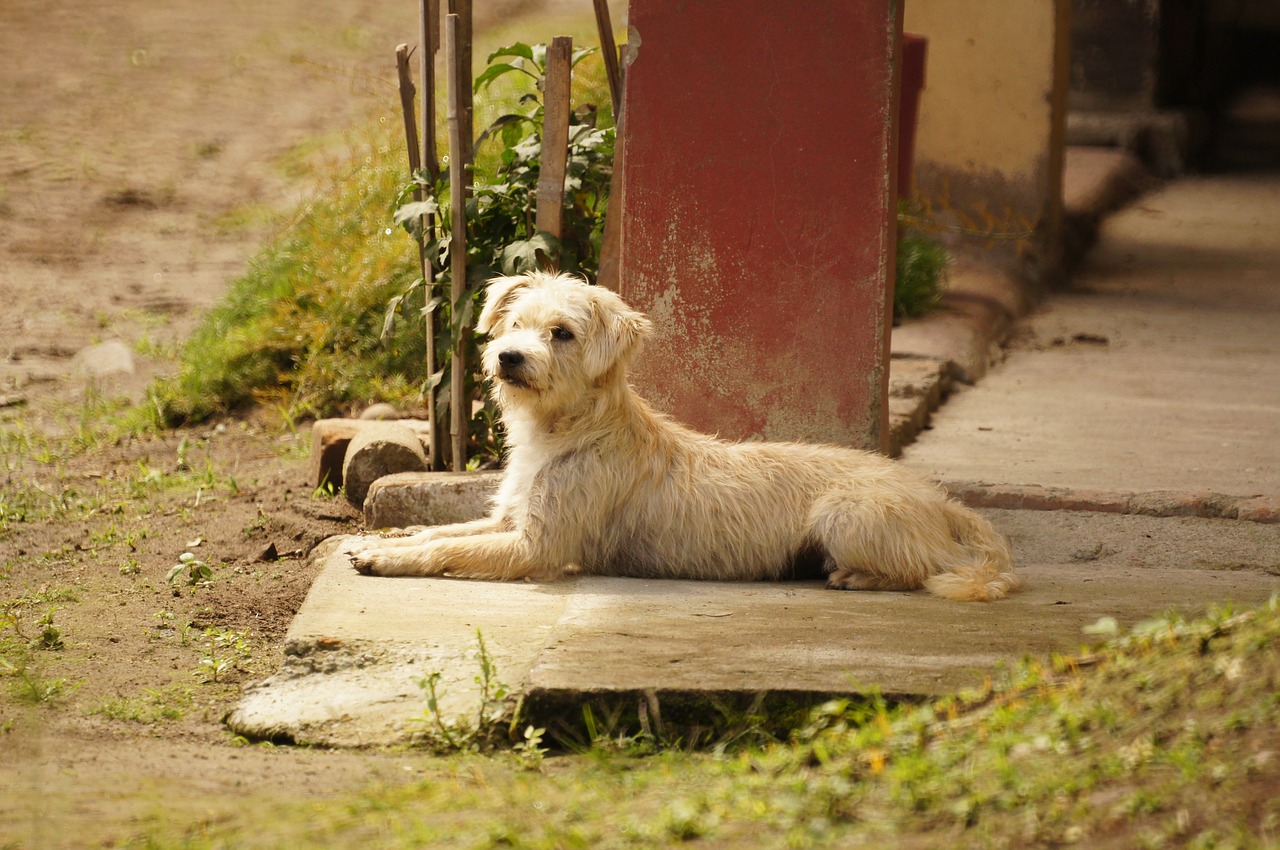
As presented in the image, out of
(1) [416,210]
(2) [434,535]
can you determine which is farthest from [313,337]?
(2) [434,535]

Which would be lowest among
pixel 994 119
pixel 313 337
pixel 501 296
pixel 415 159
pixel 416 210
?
pixel 313 337

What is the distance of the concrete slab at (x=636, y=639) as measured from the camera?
3801mm

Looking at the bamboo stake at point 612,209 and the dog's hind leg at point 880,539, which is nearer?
the dog's hind leg at point 880,539

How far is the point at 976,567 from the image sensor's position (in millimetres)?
4836

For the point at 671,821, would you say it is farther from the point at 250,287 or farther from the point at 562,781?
the point at 250,287

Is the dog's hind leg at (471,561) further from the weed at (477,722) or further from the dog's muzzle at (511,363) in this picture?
the weed at (477,722)

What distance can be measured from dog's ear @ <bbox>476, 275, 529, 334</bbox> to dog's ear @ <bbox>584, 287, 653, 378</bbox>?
34cm

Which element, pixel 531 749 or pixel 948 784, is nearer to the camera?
pixel 948 784

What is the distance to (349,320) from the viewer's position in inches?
342

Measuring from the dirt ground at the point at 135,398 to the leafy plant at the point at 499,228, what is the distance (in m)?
0.92

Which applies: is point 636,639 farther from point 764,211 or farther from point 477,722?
point 764,211

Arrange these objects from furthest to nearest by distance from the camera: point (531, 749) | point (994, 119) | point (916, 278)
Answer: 1. point (994, 119)
2. point (916, 278)
3. point (531, 749)

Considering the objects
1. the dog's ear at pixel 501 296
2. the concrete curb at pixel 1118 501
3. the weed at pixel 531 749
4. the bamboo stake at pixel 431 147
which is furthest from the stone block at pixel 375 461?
the weed at pixel 531 749

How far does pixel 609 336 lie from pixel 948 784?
2.29 meters
